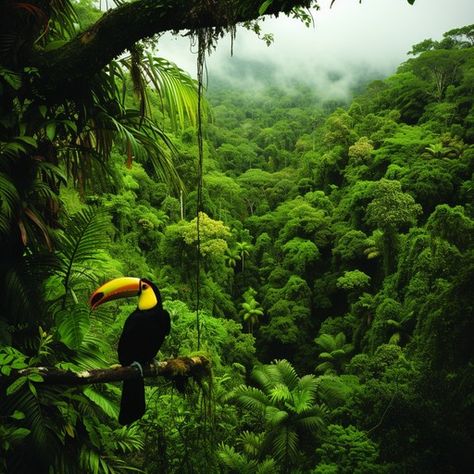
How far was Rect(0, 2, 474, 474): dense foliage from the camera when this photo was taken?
2520 millimetres

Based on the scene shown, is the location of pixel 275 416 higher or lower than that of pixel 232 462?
lower

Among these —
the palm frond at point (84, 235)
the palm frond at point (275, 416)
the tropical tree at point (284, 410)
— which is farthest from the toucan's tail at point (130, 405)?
the palm frond at point (275, 416)

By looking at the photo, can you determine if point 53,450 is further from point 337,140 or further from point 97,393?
point 337,140

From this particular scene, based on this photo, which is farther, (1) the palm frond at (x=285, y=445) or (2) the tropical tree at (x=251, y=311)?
(2) the tropical tree at (x=251, y=311)

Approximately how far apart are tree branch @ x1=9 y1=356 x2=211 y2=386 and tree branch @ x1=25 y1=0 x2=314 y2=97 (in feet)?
5.25

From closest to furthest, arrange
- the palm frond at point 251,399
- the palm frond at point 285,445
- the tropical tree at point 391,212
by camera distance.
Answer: the palm frond at point 285,445, the palm frond at point 251,399, the tropical tree at point 391,212

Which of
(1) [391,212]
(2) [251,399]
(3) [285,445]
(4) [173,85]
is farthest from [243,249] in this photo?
(4) [173,85]

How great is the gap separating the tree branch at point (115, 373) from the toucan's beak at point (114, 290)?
1.10ft

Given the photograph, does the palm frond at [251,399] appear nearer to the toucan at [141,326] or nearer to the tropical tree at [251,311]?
the toucan at [141,326]

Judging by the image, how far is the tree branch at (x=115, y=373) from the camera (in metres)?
2.00

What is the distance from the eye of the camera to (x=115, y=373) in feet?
6.86

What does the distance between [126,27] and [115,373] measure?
1.79 meters

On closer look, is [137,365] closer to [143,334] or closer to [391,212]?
[143,334]

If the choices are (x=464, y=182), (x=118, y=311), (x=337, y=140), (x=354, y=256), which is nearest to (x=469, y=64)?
(x=337, y=140)
